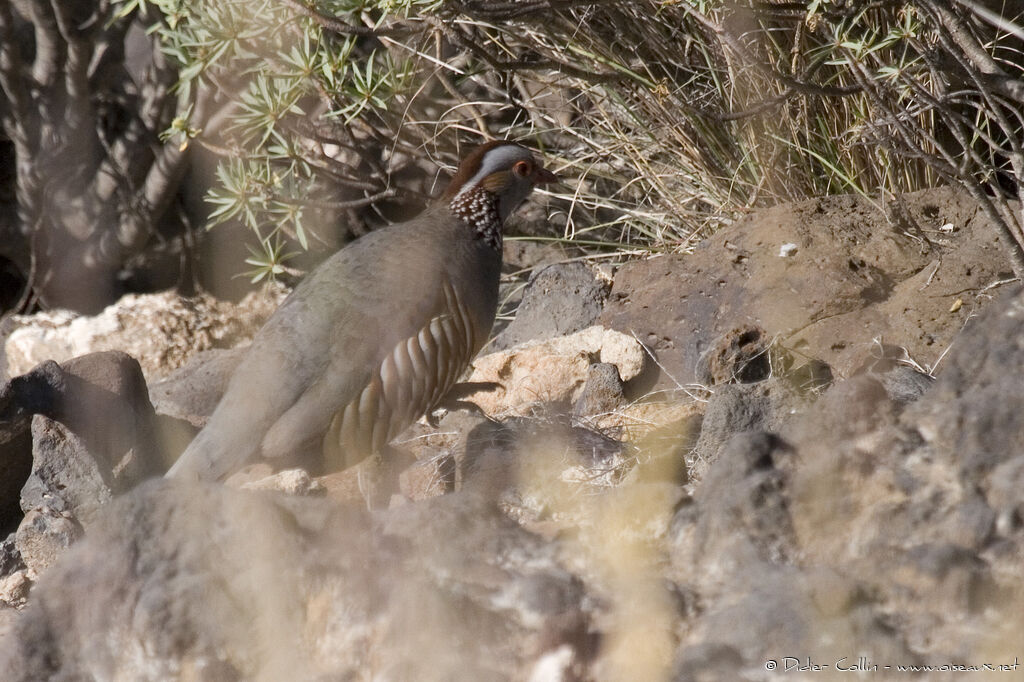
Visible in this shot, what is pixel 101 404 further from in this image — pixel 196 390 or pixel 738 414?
pixel 738 414

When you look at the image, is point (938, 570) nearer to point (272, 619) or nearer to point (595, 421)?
point (272, 619)

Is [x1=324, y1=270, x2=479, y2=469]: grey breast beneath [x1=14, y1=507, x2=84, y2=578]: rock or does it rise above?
beneath

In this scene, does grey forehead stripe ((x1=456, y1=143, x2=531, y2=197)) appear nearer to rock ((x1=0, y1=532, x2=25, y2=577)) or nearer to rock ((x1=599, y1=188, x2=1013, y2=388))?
rock ((x1=599, y1=188, x2=1013, y2=388))

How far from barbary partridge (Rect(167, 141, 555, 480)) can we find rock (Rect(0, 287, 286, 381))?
1499 mm

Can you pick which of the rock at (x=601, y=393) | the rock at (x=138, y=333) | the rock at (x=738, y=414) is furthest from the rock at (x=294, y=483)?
the rock at (x=138, y=333)

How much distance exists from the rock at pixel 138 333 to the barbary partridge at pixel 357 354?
150 centimetres

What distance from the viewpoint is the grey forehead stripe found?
4660mm

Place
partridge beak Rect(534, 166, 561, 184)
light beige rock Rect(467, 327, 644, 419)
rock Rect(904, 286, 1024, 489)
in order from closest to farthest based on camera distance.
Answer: rock Rect(904, 286, 1024, 489), light beige rock Rect(467, 327, 644, 419), partridge beak Rect(534, 166, 561, 184)

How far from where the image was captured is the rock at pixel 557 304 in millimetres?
4887

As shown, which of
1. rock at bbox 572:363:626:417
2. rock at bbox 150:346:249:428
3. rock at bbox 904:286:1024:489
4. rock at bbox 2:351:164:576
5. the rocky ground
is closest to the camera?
the rocky ground

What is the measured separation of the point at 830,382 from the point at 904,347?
0.91 feet

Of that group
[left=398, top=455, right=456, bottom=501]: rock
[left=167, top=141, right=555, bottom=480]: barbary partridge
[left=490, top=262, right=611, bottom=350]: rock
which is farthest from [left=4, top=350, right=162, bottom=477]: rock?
[left=490, top=262, right=611, bottom=350]: rock

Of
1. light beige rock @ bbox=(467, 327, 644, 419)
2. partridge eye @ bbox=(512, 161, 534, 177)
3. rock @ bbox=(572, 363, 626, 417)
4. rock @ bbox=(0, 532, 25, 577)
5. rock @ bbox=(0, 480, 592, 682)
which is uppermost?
rock @ bbox=(0, 480, 592, 682)

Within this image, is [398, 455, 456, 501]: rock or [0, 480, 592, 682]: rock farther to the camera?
[398, 455, 456, 501]: rock
